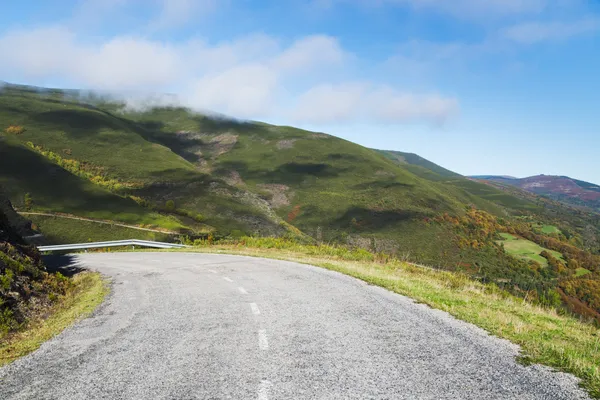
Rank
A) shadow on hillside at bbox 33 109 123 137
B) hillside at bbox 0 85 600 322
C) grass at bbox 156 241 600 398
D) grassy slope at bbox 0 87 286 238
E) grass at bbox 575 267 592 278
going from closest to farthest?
1. grass at bbox 156 241 600 398
2. grassy slope at bbox 0 87 286 238
3. hillside at bbox 0 85 600 322
4. grass at bbox 575 267 592 278
5. shadow on hillside at bbox 33 109 123 137

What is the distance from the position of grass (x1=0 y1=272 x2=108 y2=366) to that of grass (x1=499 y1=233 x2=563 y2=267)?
178198mm

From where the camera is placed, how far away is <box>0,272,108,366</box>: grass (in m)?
8.63

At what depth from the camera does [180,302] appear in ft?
41.0

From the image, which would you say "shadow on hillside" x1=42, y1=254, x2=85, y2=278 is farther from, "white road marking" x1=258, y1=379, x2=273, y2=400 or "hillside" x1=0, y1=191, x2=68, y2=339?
"white road marking" x1=258, y1=379, x2=273, y2=400

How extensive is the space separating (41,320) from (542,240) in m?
234

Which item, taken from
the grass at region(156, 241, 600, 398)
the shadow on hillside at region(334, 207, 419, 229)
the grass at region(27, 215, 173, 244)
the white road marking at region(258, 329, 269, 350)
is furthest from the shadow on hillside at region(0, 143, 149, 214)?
the white road marking at region(258, 329, 269, 350)

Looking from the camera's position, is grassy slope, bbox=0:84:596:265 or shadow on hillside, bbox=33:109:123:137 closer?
grassy slope, bbox=0:84:596:265

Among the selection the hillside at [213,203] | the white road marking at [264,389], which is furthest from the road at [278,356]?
the hillside at [213,203]

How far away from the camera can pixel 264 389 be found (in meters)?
5.71

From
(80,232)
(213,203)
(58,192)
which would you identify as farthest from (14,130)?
(80,232)

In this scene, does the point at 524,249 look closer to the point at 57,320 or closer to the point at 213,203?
the point at 213,203

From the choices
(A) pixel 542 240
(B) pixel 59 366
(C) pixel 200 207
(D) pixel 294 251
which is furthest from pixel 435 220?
(B) pixel 59 366

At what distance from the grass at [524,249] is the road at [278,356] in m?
178

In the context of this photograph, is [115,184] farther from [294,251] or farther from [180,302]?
[180,302]
